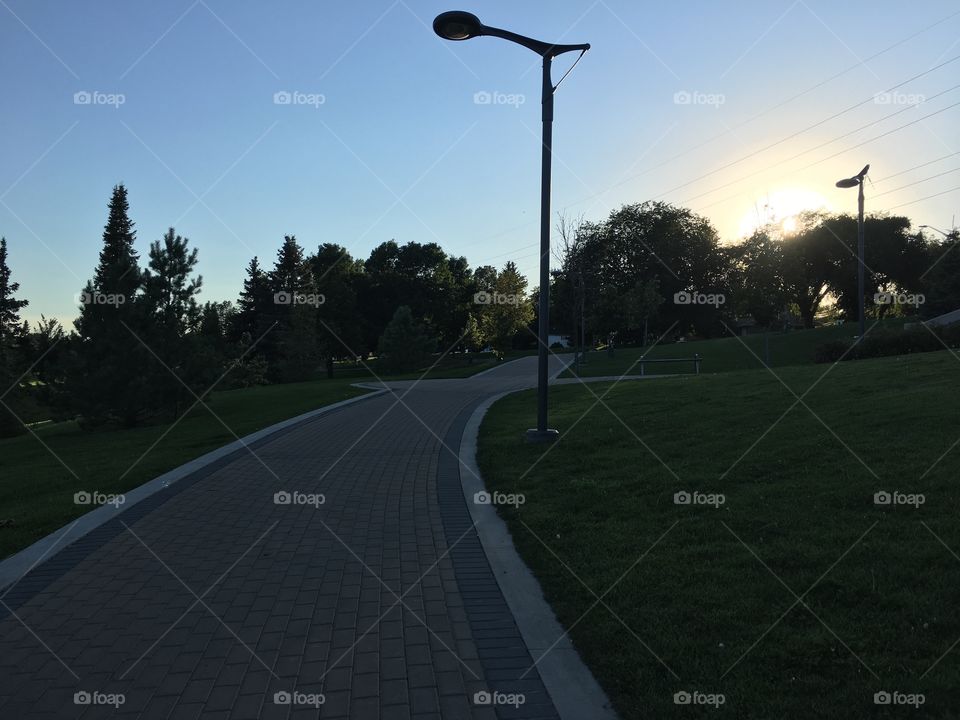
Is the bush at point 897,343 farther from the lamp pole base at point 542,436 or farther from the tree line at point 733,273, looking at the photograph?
the lamp pole base at point 542,436

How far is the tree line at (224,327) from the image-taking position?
22.2m

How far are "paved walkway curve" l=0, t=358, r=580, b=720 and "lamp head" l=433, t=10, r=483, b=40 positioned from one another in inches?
277

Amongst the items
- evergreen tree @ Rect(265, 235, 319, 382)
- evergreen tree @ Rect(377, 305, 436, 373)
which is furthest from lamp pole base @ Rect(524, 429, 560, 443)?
evergreen tree @ Rect(265, 235, 319, 382)

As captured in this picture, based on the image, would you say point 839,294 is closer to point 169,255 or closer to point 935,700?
point 169,255

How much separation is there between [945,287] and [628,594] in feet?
147

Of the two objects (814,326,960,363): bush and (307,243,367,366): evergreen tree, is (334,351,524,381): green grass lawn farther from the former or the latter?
(814,326,960,363): bush

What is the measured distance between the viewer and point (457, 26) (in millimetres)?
10406

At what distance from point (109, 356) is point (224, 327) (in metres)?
39.0

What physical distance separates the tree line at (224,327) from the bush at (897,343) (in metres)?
14.3

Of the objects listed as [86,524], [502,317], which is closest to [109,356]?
[86,524]

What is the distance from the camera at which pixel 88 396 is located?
22.2 metres

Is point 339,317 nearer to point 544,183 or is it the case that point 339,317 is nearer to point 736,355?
point 736,355

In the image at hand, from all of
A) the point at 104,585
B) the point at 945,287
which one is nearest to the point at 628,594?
the point at 104,585

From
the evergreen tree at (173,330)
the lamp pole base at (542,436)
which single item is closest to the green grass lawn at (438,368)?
the evergreen tree at (173,330)
